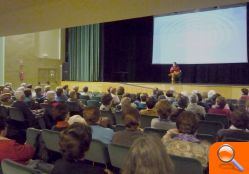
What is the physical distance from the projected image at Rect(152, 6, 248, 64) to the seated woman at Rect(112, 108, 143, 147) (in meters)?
9.71

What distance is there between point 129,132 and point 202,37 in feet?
34.2

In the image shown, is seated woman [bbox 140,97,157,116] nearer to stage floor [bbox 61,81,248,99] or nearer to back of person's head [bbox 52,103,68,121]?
back of person's head [bbox 52,103,68,121]

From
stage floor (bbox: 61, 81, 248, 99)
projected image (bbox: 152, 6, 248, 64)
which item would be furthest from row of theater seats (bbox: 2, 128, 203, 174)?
projected image (bbox: 152, 6, 248, 64)

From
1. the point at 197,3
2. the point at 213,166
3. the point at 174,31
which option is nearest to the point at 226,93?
the point at 174,31

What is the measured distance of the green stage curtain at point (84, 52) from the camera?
627 inches

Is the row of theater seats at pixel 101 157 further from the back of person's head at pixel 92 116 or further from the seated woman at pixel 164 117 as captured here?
the seated woman at pixel 164 117

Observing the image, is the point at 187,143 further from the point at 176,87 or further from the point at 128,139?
the point at 176,87

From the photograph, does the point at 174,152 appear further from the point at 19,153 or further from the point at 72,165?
the point at 19,153

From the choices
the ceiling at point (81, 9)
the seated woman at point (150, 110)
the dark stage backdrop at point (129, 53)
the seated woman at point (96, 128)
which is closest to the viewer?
the seated woman at point (96, 128)

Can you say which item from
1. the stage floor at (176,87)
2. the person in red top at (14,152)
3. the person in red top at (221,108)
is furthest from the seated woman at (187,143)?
the stage floor at (176,87)

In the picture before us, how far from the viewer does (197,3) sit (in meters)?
5.05

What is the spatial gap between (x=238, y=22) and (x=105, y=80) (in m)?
6.08

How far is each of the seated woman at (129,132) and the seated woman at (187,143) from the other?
42 cm

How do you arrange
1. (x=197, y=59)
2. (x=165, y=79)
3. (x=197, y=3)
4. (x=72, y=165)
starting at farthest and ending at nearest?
(x=165, y=79) < (x=197, y=59) < (x=197, y=3) < (x=72, y=165)
